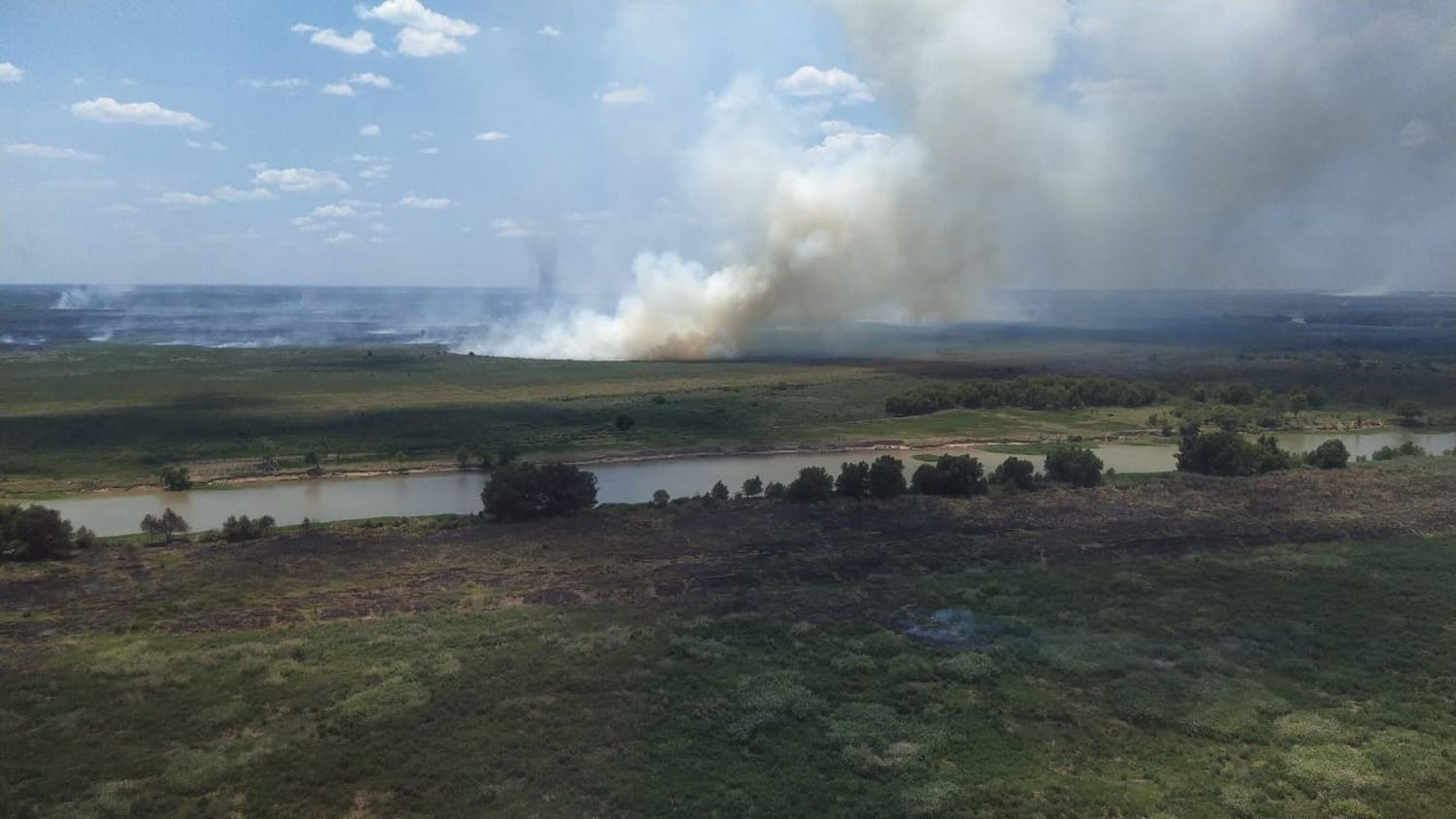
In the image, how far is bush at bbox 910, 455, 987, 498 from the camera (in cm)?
3834

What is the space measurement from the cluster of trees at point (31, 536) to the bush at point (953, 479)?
3012 centimetres

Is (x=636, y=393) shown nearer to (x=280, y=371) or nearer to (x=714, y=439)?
(x=714, y=439)

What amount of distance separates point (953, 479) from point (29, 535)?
31.9 m

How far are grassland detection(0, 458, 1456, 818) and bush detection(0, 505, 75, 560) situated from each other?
0.99 m

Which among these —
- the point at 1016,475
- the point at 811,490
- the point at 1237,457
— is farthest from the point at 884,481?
the point at 1237,457

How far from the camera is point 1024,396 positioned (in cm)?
6675

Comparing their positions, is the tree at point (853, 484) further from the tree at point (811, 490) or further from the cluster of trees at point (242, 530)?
the cluster of trees at point (242, 530)

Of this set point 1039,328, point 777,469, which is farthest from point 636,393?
point 1039,328

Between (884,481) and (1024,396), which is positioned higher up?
(1024,396)

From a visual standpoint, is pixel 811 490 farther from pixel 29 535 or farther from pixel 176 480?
pixel 176 480

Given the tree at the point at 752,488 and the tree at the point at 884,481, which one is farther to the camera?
the tree at the point at 752,488

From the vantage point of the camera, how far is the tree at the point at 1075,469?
4016 centimetres

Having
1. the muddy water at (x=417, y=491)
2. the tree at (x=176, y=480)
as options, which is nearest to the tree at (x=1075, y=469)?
the muddy water at (x=417, y=491)

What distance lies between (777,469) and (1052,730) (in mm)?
29613
